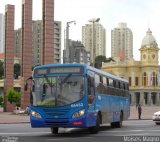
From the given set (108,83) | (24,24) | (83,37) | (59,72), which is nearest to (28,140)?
(59,72)

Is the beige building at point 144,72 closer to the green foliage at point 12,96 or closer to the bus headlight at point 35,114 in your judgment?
the green foliage at point 12,96

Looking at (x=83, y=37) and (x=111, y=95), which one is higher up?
(x=83, y=37)

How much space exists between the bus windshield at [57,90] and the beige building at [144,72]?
91.6m

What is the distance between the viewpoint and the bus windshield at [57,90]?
18.5 metres

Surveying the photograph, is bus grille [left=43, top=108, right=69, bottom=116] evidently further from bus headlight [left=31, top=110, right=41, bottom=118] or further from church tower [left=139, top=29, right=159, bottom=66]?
church tower [left=139, top=29, right=159, bottom=66]

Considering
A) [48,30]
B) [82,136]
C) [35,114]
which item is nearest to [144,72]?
[48,30]

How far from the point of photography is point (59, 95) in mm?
18562

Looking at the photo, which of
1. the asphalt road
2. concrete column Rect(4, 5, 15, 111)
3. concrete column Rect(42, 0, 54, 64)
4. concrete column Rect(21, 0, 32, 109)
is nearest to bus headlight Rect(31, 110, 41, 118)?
the asphalt road

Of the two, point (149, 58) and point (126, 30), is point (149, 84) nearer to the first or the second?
point (149, 58)

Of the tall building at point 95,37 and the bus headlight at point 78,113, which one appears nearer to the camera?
the bus headlight at point 78,113

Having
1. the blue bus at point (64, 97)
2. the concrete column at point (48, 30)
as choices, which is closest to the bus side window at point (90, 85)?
the blue bus at point (64, 97)

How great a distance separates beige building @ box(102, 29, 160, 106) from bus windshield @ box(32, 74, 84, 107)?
9159cm

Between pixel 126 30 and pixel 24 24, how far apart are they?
92.8 meters

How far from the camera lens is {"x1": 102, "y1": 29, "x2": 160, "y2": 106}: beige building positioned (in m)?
110
